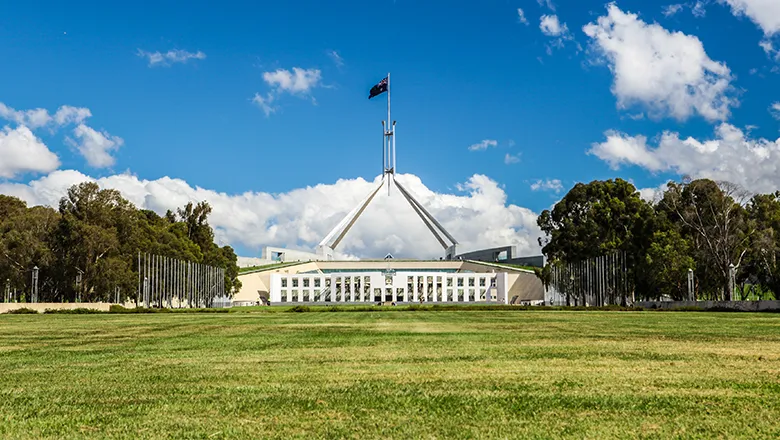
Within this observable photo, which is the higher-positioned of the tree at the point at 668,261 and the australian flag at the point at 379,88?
the australian flag at the point at 379,88

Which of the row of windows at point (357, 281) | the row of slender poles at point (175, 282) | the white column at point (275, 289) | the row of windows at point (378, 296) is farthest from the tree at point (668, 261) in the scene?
the white column at point (275, 289)

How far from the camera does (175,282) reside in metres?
58.6

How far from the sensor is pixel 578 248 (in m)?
55.2

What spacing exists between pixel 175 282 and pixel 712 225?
4005 centimetres

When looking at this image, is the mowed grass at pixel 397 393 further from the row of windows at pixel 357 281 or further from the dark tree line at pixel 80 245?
the row of windows at pixel 357 281

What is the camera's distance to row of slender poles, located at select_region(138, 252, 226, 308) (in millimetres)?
54844

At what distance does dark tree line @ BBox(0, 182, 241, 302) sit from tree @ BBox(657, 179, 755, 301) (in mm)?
37978

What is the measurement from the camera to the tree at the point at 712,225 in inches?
1778

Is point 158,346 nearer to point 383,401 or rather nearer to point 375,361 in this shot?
point 375,361

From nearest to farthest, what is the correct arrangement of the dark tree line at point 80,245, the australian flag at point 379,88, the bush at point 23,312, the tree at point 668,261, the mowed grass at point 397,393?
1. the mowed grass at point 397,393
2. the bush at point 23,312
3. the tree at point 668,261
4. the dark tree line at point 80,245
5. the australian flag at point 379,88

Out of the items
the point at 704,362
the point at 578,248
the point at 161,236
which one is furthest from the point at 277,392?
the point at 161,236

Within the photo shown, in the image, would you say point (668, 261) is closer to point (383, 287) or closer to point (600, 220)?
point (600, 220)

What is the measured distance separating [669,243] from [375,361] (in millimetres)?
41842

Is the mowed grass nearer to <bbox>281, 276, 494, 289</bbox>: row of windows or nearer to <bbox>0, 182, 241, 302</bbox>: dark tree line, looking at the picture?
<bbox>0, 182, 241, 302</bbox>: dark tree line
